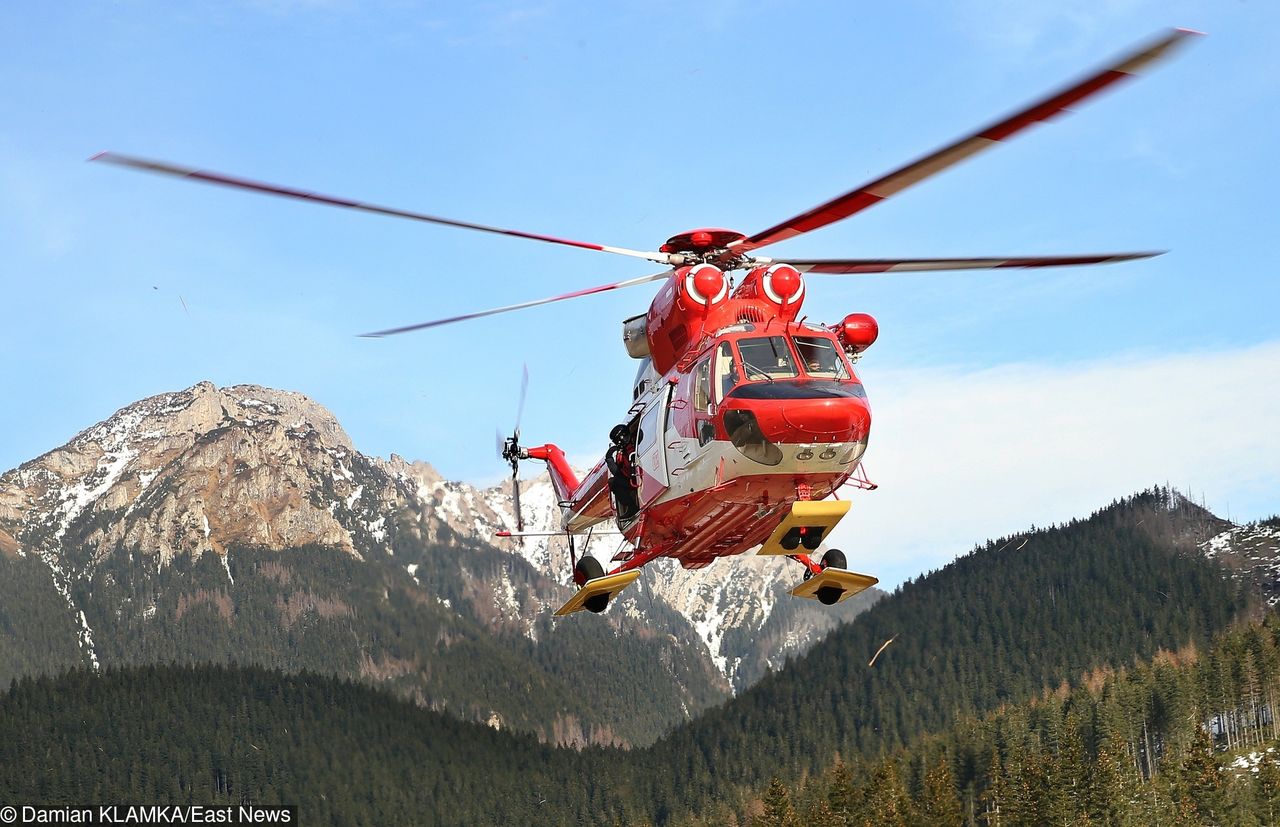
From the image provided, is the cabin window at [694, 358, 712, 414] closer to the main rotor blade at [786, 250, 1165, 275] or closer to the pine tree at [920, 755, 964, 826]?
the main rotor blade at [786, 250, 1165, 275]

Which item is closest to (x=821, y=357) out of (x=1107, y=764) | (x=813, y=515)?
(x=813, y=515)

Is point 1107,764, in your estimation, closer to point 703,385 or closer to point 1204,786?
point 1204,786

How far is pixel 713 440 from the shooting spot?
27.5 m

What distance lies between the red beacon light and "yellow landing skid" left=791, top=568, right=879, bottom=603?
4.87 m

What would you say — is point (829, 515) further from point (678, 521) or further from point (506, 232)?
point (506, 232)

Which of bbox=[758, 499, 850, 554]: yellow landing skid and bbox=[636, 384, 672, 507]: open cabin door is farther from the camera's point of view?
bbox=[636, 384, 672, 507]: open cabin door

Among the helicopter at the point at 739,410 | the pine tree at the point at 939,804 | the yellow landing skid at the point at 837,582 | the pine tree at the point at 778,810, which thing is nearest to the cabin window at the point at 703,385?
the helicopter at the point at 739,410

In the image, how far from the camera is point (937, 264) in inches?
1137

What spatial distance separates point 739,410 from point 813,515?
2.56 metres

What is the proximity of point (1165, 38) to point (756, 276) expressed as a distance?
15700 millimetres

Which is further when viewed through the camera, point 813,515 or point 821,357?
point 821,357

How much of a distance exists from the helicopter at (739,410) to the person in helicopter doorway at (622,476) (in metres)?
0.03

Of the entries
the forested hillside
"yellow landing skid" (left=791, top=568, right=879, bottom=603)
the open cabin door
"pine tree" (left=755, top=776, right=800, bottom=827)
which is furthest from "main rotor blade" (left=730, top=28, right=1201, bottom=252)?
"pine tree" (left=755, top=776, right=800, bottom=827)

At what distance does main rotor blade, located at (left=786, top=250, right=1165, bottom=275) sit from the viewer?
2673 cm
